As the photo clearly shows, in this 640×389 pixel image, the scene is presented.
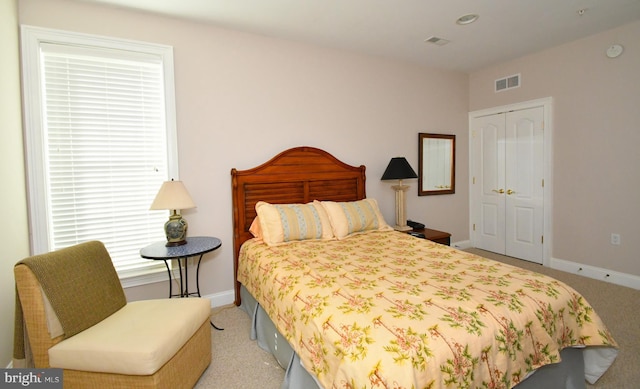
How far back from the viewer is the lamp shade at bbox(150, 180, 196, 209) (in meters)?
2.44

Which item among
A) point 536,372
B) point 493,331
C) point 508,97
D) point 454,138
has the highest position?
point 508,97

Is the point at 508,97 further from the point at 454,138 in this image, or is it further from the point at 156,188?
the point at 156,188

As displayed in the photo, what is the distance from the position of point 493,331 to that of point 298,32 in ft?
9.77

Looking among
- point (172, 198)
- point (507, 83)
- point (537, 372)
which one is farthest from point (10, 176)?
point (507, 83)

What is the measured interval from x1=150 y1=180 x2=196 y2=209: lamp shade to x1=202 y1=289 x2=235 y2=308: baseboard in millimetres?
1046

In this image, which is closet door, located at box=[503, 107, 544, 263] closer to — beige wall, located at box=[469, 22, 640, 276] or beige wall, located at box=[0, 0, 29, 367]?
beige wall, located at box=[469, 22, 640, 276]

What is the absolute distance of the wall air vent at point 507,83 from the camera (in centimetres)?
413

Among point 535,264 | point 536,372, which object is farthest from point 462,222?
point 536,372

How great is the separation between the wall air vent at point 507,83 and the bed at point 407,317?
9.59 feet

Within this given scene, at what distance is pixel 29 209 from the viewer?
234 cm

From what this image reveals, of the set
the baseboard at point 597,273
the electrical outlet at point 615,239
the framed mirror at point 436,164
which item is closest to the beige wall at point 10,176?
the framed mirror at point 436,164

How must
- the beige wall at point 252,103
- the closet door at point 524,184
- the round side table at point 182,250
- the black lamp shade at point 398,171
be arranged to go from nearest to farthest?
the round side table at point 182,250, the beige wall at point 252,103, the black lamp shade at point 398,171, the closet door at point 524,184

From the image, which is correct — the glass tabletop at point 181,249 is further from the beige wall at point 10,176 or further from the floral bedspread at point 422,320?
the beige wall at point 10,176

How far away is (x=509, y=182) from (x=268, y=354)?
383 cm
